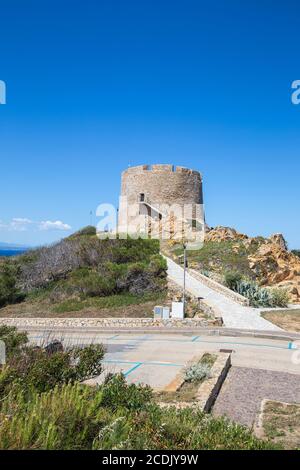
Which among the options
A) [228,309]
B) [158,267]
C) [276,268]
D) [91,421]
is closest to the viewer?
[91,421]

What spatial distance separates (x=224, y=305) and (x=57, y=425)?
1578 cm

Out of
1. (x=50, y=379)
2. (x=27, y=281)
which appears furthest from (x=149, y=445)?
(x=27, y=281)

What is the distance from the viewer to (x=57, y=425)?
12.5 feet

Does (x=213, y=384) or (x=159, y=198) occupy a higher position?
(x=159, y=198)

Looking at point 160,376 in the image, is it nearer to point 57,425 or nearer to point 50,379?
point 50,379

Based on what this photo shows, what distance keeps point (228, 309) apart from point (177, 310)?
3.14 meters

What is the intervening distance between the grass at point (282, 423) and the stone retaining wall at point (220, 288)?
1290 centimetres

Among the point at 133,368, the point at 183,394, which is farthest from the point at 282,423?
the point at 133,368

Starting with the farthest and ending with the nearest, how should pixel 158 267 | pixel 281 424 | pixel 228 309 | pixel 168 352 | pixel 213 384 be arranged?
1. pixel 158 267
2. pixel 228 309
3. pixel 168 352
4. pixel 213 384
5. pixel 281 424

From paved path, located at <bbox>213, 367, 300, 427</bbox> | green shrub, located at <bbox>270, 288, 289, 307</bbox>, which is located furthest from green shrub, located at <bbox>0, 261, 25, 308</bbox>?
paved path, located at <bbox>213, 367, 300, 427</bbox>

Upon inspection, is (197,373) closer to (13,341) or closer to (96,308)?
(13,341)

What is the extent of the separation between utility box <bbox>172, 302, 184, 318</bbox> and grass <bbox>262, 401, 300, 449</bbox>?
8.86 m

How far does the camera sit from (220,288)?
864 inches

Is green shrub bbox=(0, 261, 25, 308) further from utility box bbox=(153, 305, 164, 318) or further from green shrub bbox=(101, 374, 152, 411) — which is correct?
green shrub bbox=(101, 374, 152, 411)
